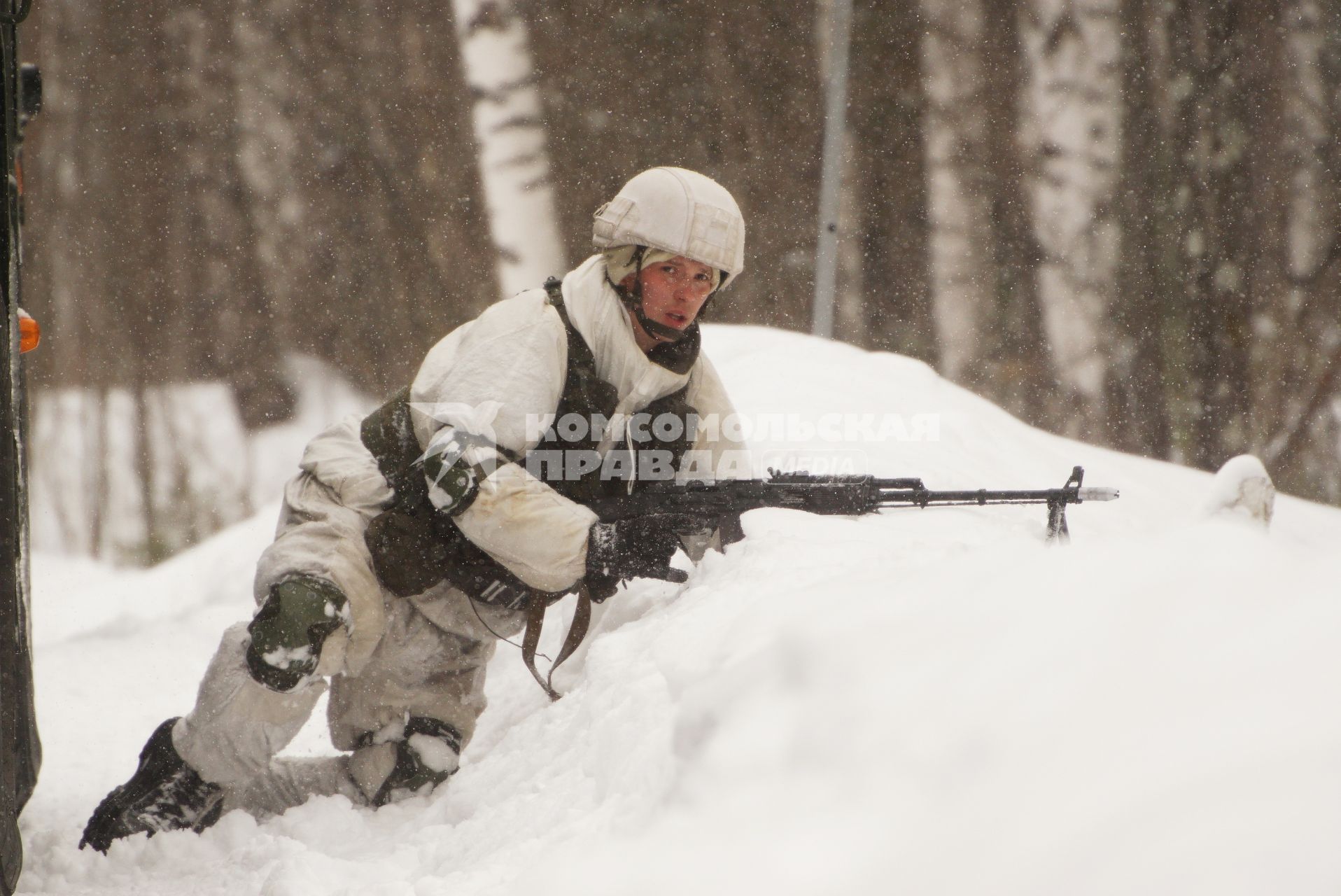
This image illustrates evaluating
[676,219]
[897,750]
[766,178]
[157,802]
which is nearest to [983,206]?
[766,178]

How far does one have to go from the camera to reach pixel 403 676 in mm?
2932

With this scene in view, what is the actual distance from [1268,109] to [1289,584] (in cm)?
746

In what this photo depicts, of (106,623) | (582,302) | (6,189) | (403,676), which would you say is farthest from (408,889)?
(106,623)

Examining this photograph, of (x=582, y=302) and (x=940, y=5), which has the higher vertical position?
(x=940, y=5)

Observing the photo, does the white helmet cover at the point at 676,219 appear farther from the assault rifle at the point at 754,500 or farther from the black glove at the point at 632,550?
the black glove at the point at 632,550

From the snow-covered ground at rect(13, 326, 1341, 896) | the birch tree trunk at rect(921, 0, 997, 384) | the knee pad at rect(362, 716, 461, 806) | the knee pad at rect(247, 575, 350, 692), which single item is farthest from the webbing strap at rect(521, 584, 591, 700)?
the birch tree trunk at rect(921, 0, 997, 384)

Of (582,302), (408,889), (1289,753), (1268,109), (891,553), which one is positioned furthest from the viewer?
(1268,109)

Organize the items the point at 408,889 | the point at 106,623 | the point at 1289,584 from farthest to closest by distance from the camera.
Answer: the point at 106,623
the point at 408,889
the point at 1289,584

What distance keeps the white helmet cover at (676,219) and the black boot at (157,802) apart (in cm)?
Result: 153

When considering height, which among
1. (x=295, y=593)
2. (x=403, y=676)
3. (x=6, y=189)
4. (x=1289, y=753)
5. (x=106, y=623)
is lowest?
(x=106, y=623)

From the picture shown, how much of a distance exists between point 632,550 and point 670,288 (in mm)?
642

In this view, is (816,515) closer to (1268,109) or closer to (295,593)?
(295,593)

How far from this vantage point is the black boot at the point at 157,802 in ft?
8.34

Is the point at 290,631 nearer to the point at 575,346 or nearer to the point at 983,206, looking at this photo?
the point at 575,346
